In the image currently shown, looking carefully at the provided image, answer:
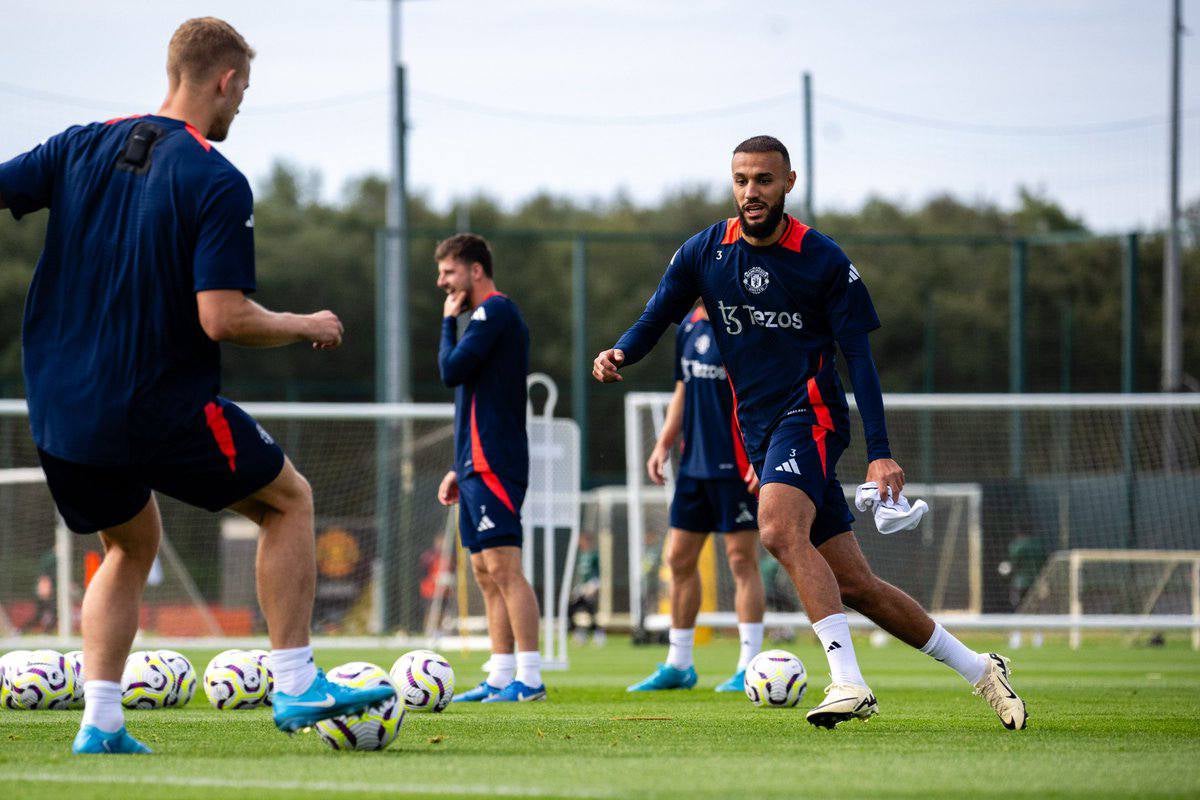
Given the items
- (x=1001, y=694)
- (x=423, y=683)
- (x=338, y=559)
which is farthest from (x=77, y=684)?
(x=338, y=559)

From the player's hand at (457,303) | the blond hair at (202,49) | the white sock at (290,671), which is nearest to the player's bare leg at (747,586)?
the player's hand at (457,303)

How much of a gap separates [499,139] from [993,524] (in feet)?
32.3

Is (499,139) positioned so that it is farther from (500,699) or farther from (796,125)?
(500,699)

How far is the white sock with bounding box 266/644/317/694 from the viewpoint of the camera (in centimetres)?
498

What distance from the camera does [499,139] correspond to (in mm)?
23656

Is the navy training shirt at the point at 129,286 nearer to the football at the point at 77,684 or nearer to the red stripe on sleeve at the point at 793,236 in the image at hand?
the red stripe on sleeve at the point at 793,236

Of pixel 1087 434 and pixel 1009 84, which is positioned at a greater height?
pixel 1009 84

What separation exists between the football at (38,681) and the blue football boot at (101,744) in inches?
92.4

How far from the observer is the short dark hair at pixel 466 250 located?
8.55 meters

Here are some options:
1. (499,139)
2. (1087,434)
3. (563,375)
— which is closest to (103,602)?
(1087,434)

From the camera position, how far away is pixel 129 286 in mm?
4805

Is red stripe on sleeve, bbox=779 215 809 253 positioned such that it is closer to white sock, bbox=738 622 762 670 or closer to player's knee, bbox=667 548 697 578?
player's knee, bbox=667 548 697 578

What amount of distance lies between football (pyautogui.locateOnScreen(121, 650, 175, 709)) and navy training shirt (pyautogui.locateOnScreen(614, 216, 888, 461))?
2844 millimetres

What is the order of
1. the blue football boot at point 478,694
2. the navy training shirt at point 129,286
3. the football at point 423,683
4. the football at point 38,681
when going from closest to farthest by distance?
the navy training shirt at point 129,286 < the football at point 38,681 < the football at point 423,683 < the blue football boot at point 478,694
